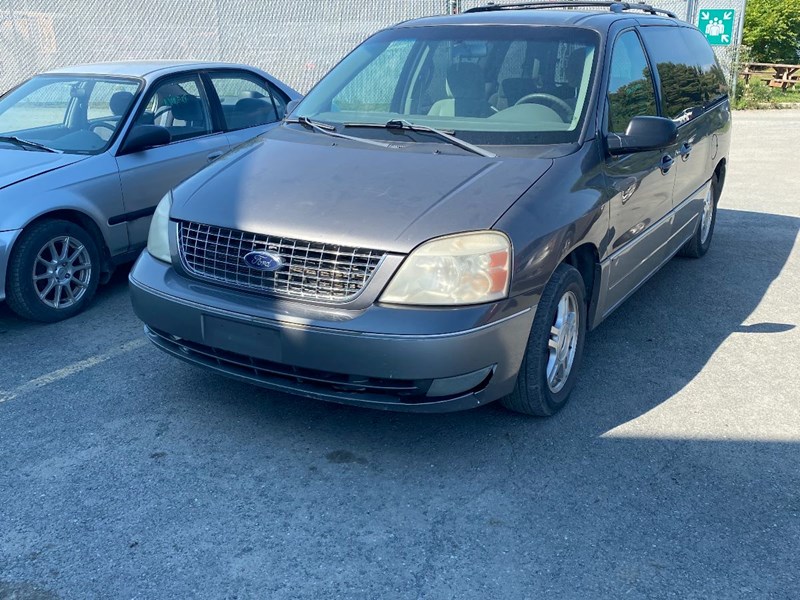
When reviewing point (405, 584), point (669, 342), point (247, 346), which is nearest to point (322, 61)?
point (669, 342)

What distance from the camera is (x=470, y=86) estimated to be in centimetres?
447

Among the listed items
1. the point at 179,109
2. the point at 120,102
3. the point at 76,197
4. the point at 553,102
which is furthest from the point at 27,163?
the point at 553,102

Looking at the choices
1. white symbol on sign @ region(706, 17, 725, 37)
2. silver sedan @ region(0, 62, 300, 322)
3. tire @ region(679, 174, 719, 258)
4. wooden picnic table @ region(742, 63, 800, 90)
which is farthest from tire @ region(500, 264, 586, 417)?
wooden picnic table @ region(742, 63, 800, 90)

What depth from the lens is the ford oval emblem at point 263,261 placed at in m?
3.42

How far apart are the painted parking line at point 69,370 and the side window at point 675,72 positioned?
11.5 ft

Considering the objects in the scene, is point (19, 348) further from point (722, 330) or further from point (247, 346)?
point (722, 330)

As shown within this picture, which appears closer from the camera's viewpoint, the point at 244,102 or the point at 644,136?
the point at 644,136

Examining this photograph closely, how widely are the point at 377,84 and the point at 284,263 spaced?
1.79 m

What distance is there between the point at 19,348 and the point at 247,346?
82.5 inches

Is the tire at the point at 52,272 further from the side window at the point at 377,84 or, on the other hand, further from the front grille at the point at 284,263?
the side window at the point at 377,84

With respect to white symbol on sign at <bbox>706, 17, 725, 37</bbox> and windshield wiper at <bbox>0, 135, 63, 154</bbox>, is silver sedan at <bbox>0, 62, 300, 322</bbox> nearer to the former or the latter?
windshield wiper at <bbox>0, 135, 63, 154</bbox>

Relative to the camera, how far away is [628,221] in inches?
172

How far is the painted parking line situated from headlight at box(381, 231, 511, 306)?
2.11 metres

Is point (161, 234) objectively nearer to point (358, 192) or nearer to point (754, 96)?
point (358, 192)
